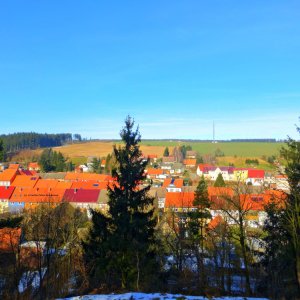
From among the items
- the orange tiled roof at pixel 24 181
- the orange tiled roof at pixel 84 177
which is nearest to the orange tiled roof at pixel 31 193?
the orange tiled roof at pixel 24 181

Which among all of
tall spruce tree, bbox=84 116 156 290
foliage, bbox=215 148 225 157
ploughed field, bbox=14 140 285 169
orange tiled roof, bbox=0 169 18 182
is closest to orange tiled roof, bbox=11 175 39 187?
orange tiled roof, bbox=0 169 18 182

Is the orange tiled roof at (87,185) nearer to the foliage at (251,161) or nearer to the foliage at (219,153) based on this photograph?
the foliage at (251,161)

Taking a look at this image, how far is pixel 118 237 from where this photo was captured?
18.5 m

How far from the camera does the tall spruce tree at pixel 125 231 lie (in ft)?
59.6

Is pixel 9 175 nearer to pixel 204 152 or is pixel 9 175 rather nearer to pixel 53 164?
pixel 53 164

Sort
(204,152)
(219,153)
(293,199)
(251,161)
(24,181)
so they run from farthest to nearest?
1. (204,152)
2. (219,153)
3. (251,161)
4. (24,181)
5. (293,199)

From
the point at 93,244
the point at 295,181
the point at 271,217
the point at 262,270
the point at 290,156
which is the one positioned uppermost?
the point at 290,156

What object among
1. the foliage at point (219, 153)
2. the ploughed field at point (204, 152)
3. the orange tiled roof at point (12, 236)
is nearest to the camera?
the orange tiled roof at point (12, 236)

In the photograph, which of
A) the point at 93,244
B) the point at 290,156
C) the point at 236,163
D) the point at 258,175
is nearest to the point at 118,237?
the point at 93,244

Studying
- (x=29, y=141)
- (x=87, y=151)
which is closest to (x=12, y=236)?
(x=87, y=151)

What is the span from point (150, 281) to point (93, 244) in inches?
168

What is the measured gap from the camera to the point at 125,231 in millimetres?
18969

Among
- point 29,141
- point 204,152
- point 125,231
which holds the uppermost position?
point 29,141

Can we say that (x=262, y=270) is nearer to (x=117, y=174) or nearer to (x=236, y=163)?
(x=117, y=174)
